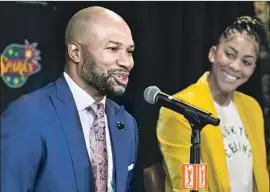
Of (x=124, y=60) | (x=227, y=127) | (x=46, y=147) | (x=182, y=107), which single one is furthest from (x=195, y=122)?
(x=227, y=127)

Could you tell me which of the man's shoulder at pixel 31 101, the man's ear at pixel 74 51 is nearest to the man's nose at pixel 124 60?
the man's ear at pixel 74 51

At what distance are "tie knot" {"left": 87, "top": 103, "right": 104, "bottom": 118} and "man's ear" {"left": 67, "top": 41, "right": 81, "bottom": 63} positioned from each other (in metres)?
0.15

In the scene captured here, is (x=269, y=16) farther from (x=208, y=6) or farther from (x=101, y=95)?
(x=101, y=95)

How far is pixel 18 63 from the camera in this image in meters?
1.94

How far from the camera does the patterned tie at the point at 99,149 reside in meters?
1.66

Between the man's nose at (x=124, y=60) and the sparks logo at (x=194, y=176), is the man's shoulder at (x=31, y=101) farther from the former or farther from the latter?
the sparks logo at (x=194, y=176)

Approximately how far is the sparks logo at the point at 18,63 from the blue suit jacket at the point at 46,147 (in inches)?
13.1

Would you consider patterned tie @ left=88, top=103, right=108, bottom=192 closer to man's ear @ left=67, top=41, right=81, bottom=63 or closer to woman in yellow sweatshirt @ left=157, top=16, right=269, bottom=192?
man's ear @ left=67, top=41, right=81, bottom=63

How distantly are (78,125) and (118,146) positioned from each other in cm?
16

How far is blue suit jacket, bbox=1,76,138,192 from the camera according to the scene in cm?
152

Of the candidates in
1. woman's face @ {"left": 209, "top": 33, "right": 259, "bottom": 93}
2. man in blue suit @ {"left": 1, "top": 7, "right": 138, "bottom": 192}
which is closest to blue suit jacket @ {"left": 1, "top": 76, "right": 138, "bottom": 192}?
man in blue suit @ {"left": 1, "top": 7, "right": 138, "bottom": 192}

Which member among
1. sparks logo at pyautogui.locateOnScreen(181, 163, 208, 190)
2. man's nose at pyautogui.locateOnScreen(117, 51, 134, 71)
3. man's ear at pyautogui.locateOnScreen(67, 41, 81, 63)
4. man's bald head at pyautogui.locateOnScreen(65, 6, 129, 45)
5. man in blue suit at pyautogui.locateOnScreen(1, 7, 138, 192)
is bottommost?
sparks logo at pyautogui.locateOnScreen(181, 163, 208, 190)

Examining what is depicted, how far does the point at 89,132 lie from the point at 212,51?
0.66 meters

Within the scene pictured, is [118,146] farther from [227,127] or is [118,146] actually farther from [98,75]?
[227,127]
